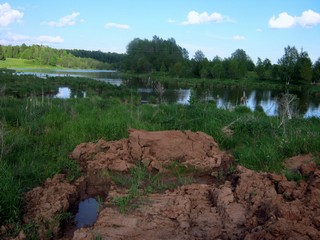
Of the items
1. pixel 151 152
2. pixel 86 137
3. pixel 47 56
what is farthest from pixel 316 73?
pixel 47 56

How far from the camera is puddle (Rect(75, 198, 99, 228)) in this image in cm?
501

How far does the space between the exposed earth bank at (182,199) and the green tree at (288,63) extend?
214ft

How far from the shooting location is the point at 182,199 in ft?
16.4

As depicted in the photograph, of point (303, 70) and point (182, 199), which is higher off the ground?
point (303, 70)

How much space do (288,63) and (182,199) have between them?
242 feet

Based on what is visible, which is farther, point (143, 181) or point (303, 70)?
point (303, 70)

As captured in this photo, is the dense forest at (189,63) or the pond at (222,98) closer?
the pond at (222,98)

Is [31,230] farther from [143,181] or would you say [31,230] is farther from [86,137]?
[86,137]

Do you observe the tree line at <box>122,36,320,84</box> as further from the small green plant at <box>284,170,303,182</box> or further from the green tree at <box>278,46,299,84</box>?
the small green plant at <box>284,170,303,182</box>

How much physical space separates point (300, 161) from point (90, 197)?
12.6 feet

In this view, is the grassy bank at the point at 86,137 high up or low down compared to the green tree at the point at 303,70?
down

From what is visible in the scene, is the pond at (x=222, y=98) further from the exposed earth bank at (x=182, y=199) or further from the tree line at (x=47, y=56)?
the tree line at (x=47, y=56)

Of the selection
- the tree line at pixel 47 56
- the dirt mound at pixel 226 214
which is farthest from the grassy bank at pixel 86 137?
the tree line at pixel 47 56

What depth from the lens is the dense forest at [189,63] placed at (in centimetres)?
6925
